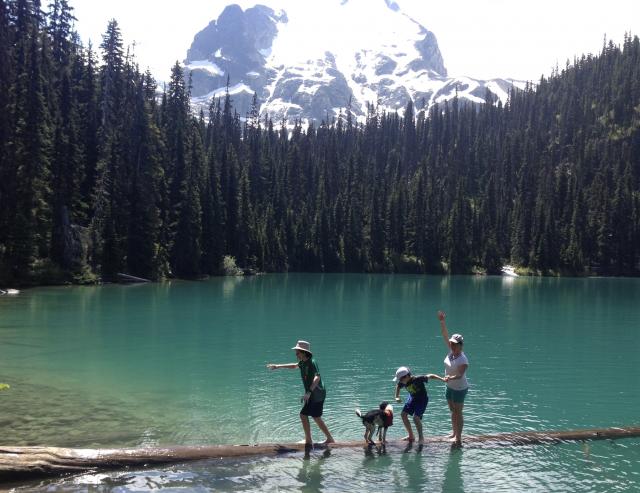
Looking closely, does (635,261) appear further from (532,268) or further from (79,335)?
(79,335)

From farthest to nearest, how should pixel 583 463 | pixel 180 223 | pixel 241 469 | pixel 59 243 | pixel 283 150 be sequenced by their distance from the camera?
1. pixel 283 150
2. pixel 180 223
3. pixel 59 243
4. pixel 583 463
5. pixel 241 469

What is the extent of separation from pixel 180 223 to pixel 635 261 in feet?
355

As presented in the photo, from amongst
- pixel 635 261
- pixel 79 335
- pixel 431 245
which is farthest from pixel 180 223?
pixel 635 261

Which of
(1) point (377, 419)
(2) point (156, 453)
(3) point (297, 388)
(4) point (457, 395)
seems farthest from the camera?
(3) point (297, 388)

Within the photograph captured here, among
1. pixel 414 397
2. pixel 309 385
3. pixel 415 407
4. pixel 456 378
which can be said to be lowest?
pixel 415 407

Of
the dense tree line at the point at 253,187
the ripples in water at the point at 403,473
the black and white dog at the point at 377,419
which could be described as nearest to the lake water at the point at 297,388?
the ripples in water at the point at 403,473

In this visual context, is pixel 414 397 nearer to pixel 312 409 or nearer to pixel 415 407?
pixel 415 407

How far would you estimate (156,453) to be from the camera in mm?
12203

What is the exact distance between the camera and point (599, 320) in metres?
47.2

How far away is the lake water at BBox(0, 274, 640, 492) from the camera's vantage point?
40.2ft

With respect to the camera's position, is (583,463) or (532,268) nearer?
(583,463)

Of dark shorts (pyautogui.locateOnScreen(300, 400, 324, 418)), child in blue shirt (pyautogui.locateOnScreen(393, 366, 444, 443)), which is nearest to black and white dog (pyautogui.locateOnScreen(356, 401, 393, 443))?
child in blue shirt (pyautogui.locateOnScreen(393, 366, 444, 443))

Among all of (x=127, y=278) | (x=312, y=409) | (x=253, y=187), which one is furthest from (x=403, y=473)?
(x=253, y=187)

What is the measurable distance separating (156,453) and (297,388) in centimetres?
995
